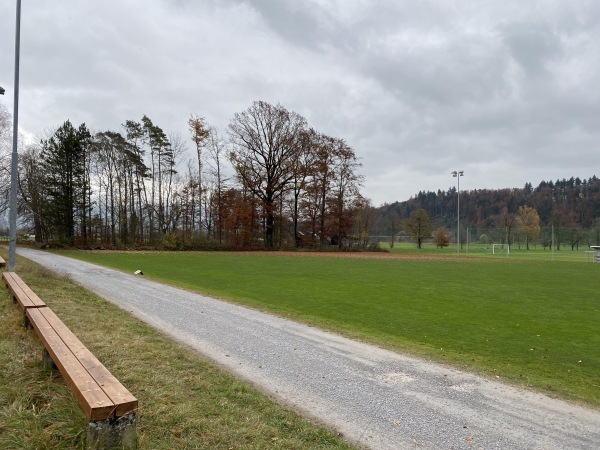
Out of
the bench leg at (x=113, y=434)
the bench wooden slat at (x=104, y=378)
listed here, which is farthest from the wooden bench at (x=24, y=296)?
the bench leg at (x=113, y=434)

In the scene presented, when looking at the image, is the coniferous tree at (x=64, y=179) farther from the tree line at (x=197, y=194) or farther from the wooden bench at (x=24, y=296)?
the wooden bench at (x=24, y=296)

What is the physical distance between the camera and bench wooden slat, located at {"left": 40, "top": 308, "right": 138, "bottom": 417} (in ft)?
9.35

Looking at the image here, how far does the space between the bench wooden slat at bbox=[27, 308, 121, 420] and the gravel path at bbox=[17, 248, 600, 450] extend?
79.2 inches

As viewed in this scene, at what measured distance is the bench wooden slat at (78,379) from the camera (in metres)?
2.77

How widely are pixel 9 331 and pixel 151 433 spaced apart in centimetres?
396

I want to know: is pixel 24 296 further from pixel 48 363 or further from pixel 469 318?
pixel 469 318

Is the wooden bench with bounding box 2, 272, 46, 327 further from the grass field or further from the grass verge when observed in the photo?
the grass field

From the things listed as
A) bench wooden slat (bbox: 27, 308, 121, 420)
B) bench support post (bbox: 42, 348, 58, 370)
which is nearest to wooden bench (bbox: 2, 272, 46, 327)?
bench wooden slat (bbox: 27, 308, 121, 420)

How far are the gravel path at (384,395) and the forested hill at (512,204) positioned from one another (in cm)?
A: 10280

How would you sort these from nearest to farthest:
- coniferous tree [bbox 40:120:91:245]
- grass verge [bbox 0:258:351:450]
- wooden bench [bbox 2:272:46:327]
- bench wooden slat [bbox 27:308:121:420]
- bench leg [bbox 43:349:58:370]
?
bench wooden slat [bbox 27:308:121:420] → grass verge [bbox 0:258:351:450] → bench leg [bbox 43:349:58:370] → wooden bench [bbox 2:272:46:327] → coniferous tree [bbox 40:120:91:245]

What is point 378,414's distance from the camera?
13.4 feet

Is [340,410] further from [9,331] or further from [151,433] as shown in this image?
[9,331]

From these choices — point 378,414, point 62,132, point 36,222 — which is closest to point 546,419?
point 378,414

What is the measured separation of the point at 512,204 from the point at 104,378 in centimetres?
14792
